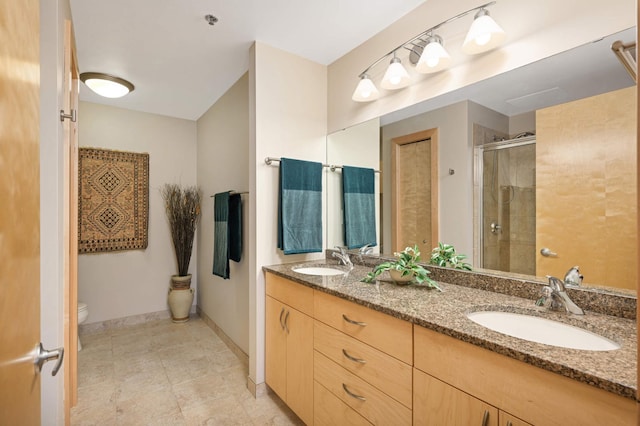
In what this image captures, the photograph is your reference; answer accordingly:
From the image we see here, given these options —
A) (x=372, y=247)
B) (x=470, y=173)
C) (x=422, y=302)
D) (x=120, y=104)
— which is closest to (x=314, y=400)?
(x=422, y=302)

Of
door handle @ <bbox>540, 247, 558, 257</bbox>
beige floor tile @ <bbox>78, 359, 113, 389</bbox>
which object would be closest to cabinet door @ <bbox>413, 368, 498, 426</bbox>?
door handle @ <bbox>540, 247, 558, 257</bbox>

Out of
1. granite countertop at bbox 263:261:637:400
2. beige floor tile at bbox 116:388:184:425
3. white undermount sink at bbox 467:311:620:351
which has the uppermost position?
granite countertop at bbox 263:261:637:400

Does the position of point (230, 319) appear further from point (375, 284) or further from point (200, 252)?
point (375, 284)

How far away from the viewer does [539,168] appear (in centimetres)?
133

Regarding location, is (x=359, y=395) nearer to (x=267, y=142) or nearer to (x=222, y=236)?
(x=267, y=142)

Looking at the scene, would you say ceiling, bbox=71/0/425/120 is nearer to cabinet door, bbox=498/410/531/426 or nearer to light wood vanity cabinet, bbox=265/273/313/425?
light wood vanity cabinet, bbox=265/273/313/425

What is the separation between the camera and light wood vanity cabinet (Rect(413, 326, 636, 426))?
69cm

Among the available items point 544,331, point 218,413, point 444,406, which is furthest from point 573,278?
point 218,413

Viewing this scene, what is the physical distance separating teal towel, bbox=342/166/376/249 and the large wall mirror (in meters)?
0.35

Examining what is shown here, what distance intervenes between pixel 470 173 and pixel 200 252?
309cm

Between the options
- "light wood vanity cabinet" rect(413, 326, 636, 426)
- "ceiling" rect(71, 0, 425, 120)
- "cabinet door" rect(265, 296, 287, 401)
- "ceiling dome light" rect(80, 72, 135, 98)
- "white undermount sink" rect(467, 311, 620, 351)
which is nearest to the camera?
"light wood vanity cabinet" rect(413, 326, 636, 426)

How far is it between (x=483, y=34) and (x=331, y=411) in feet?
6.26

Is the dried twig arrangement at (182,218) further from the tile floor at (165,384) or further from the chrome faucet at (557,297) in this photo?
the chrome faucet at (557,297)

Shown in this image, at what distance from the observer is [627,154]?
109 cm
